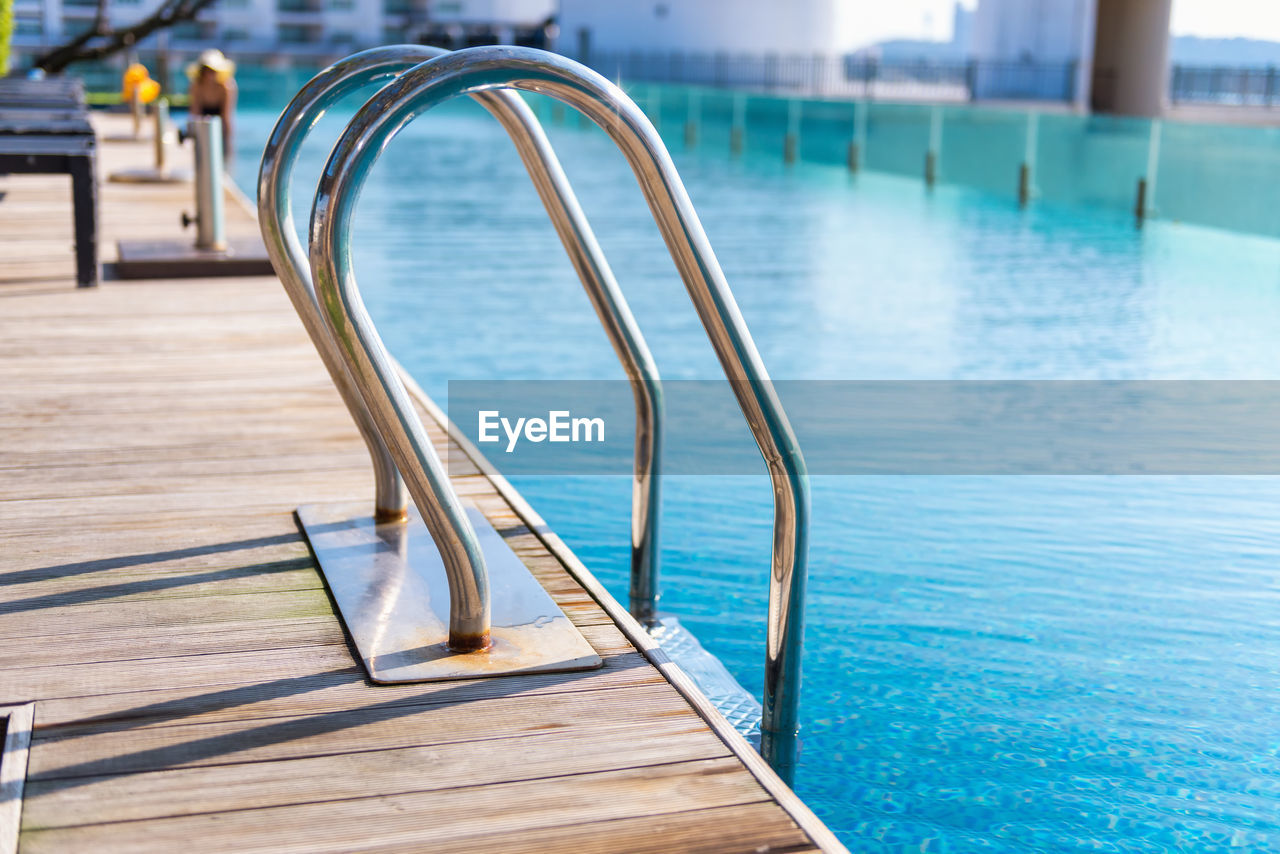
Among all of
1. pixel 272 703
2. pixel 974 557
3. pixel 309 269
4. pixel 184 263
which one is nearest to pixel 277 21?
pixel 184 263

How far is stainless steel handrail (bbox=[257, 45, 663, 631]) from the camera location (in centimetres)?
276

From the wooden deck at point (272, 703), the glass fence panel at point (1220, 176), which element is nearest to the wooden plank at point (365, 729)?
the wooden deck at point (272, 703)

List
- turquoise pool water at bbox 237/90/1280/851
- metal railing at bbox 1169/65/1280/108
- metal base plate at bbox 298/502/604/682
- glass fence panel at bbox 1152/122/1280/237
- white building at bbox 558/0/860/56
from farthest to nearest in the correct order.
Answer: white building at bbox 558/0/860/56
metal railing at bbox 1169/65/1280/108
glass fence panel at bbox 1152/122/1280/237
turquoise pool water at bbox 237/90/1280/851
metal base plate at bbox 298/502/604/682

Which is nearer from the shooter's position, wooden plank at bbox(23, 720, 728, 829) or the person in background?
wooden plank at bbox(23, 720, 728, 829)

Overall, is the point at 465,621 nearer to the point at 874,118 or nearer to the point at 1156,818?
the point at 1156,818

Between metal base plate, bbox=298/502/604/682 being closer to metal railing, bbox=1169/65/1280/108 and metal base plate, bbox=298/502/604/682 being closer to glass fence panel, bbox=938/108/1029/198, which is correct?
glass fence panel, bbox=938/108/1029/198

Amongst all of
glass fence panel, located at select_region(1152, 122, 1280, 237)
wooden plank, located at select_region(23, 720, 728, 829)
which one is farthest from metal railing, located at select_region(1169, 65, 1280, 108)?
wooden plank, located at select_region(23, 720, 728, 829)

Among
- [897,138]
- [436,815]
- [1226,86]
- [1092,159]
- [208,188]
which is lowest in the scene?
[436,815]

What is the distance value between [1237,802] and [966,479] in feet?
8.69

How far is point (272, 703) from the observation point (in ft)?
7.52

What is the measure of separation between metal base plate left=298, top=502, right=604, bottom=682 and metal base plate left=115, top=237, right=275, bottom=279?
13.8 feet

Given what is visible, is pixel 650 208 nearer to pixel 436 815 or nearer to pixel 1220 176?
pixel 436 815

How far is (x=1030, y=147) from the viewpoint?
16016 mm

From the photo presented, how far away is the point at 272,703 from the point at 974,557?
9.85 ft
